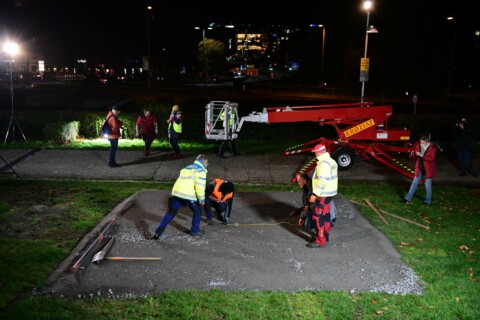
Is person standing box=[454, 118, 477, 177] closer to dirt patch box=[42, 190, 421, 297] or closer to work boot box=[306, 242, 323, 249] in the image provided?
dirt patch box=[42, 190, 421, 297]

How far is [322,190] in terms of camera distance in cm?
817

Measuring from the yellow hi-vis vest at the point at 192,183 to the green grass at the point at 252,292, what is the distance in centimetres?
196

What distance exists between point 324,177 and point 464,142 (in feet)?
24.8

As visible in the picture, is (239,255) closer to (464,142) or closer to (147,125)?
(147,125)

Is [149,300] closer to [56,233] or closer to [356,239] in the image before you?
[56,233]

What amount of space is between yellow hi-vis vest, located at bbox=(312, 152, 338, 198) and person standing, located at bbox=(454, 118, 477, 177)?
23.7ft

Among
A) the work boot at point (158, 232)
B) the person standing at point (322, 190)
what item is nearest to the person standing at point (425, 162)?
the person standing at point (322, 190)

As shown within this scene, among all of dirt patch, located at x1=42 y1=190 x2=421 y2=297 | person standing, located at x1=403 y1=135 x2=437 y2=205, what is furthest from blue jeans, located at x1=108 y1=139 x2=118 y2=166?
person standing, located at x1=403 y1=135 x2=437 y2=205

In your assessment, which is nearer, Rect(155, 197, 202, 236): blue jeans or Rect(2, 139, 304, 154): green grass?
Rect(155, 197, 202, 236): blue jeans

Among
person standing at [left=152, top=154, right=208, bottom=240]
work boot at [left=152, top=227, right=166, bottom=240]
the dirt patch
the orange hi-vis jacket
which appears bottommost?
the dirt patch

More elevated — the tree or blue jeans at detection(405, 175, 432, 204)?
the tree

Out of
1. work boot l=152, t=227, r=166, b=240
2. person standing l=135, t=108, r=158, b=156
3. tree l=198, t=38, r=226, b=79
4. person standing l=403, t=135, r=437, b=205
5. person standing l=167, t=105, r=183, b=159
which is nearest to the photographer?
work boot l=152, t=227, r=166, b=240

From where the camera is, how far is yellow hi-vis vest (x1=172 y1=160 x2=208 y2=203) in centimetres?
818

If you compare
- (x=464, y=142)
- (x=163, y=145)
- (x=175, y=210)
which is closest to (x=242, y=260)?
(x=175, y=210)
